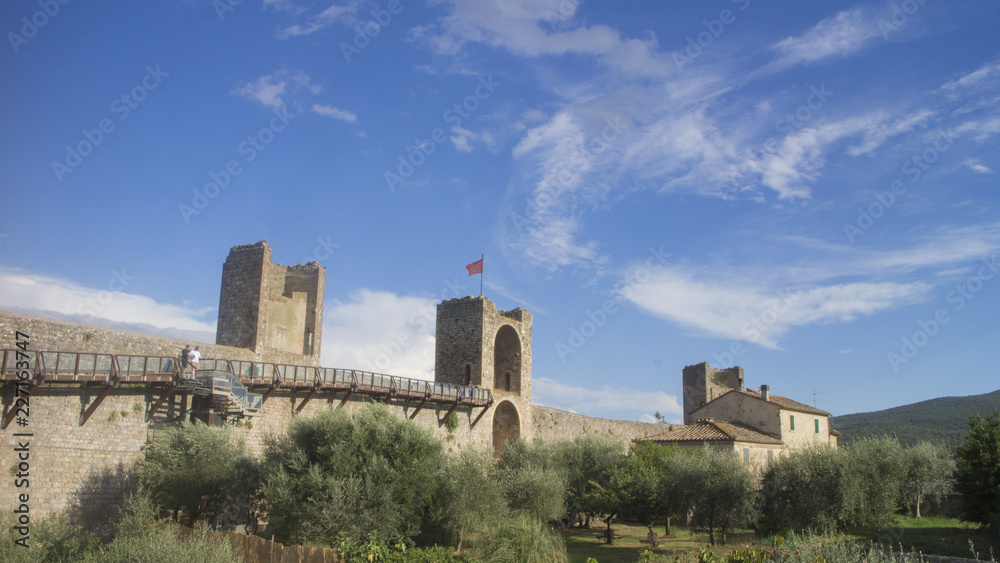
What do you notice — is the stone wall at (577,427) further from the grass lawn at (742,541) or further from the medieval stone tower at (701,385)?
the medieval stone tower at (701,385)

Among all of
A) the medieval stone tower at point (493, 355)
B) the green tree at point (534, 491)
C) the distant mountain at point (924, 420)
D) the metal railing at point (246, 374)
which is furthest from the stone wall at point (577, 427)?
the distant mountain at point (924, 420)

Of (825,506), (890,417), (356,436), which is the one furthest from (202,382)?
(890,417)

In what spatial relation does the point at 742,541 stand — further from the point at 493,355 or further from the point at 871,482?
the point at 493,355

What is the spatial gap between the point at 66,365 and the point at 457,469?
10538mm

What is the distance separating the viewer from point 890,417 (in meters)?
102

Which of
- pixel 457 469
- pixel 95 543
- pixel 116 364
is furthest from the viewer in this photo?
pixel 457 469

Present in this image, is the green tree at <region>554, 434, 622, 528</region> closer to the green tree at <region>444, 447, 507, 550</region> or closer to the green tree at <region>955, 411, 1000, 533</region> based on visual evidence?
the green tree at <region>444, 447, 507, 550</region>

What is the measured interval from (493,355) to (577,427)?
7769mm

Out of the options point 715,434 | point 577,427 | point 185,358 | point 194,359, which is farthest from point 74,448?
point 715,434

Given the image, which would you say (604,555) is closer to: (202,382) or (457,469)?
(457,469)

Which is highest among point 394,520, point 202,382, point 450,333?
point 450,333

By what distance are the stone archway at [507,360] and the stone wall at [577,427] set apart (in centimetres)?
183

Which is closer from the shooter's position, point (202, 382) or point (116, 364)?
point (116, 364)

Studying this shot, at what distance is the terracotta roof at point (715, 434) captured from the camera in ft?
109
